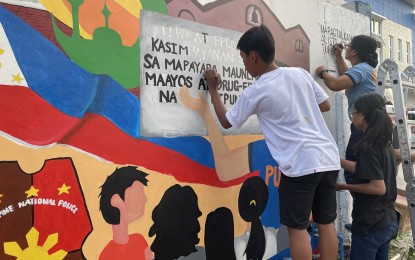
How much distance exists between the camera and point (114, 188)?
208 cm

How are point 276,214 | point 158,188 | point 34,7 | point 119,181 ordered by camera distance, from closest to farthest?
point 34,7 < point 119,181 < point 158,188 < point 276,214

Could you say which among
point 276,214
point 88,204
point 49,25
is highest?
point 49,25

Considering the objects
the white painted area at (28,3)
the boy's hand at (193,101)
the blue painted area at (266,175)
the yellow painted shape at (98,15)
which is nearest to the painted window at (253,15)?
the boy's hand at (193,101)

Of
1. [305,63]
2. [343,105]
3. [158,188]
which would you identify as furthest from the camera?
[343,105]

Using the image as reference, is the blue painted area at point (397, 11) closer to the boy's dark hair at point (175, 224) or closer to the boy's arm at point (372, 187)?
the boy's arm at point (372, 187)

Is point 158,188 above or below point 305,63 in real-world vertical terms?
below

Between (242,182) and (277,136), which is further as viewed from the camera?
(242,182)

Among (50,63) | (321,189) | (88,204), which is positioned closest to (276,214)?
(321,189)

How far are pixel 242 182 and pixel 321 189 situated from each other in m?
0.60

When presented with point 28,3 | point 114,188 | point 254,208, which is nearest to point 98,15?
point 28,3

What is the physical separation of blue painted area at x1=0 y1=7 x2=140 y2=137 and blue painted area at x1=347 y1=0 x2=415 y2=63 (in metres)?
19.6

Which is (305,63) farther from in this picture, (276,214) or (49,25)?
(49,25)

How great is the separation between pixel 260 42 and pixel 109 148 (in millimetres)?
1053

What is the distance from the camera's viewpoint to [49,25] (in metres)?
1.84
